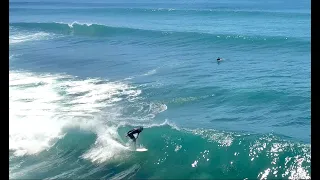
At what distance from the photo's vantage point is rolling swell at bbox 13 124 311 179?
36.9 ft

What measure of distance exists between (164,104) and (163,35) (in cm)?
1898

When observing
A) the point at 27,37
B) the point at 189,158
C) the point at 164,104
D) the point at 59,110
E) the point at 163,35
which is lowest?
the point at 189,158

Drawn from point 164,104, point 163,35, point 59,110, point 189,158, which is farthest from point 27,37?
point 189,158

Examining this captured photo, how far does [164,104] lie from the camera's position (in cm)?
1712

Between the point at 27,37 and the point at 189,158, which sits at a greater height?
the point at 27,37

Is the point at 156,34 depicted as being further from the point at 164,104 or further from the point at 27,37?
the point at 164,104

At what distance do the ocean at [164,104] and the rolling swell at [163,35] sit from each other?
0.50 feet

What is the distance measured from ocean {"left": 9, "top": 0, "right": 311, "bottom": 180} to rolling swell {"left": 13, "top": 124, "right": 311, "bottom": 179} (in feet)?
0.11

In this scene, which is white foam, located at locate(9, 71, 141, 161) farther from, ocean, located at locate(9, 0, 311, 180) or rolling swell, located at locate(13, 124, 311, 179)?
rolling swell, located at locate(13, 124, 311, 179)

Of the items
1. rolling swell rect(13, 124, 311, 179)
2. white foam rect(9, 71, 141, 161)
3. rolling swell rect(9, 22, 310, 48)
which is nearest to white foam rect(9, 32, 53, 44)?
rolling swell rect(9, 22, 310, 48)

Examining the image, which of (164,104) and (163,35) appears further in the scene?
(163,35)

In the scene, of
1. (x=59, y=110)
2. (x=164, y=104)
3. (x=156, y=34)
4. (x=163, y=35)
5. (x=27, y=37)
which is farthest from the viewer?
(x=27, y=37)
